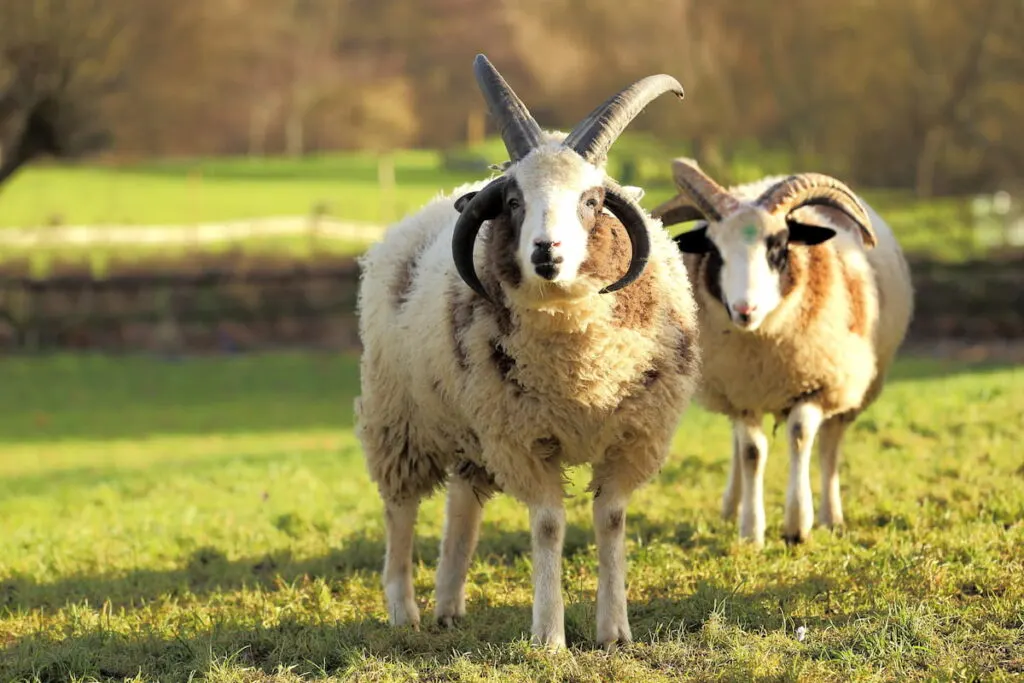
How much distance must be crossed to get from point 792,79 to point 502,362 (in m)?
25.2

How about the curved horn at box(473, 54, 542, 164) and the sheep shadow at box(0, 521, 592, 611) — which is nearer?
the curved horn at box(473, 54, 542, 164)

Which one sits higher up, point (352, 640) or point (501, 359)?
point (501, 359)

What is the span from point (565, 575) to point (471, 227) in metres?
2.23

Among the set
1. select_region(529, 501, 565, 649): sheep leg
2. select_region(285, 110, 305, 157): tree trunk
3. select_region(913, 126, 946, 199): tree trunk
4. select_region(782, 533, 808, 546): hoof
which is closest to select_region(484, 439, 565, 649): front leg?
select_region(529, 501, 565, 649): sheep leg

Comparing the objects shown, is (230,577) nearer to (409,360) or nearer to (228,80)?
(409,360)

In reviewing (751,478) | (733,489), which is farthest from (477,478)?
(733,489)

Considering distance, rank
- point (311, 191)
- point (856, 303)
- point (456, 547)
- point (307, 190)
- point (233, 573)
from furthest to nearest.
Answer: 1. point (307, 190)
2. point (311, 191)
3. point (856, 303)
4. point (233, 573)
5. point (456, 547)

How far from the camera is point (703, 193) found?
780cm

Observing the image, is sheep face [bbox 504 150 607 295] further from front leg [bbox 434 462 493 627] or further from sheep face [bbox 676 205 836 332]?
sheep face [bbox 676 205 836 332]

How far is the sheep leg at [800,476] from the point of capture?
7.47 m

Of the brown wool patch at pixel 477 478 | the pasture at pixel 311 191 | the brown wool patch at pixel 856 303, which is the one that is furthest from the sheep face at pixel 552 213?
the pasture at pixel 311 191

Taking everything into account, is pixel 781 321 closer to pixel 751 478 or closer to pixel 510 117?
pixel 751 478

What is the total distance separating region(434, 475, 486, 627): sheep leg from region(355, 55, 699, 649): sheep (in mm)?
17

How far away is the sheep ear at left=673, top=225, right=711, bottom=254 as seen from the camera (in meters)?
7.77
